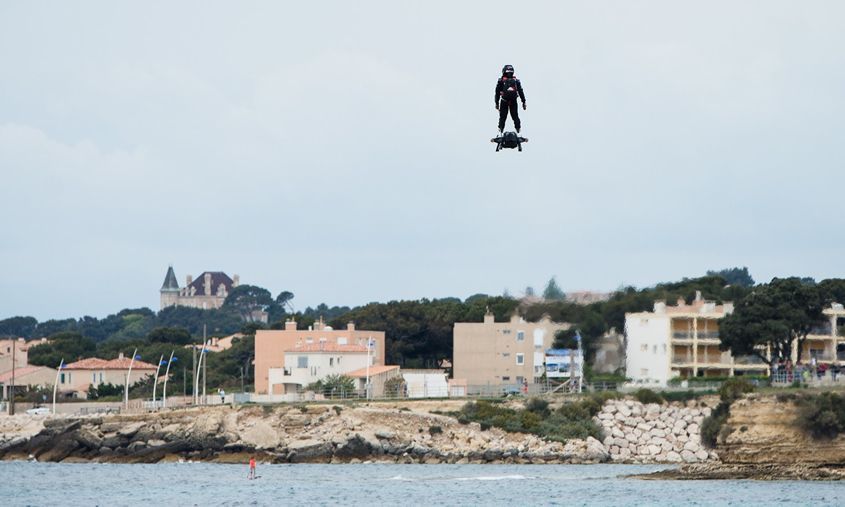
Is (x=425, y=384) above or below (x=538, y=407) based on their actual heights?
above

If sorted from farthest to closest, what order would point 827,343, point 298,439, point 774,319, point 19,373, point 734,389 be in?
point 19,373 → point 827,343 → point 774,319 → point 298,439 → point 734,389

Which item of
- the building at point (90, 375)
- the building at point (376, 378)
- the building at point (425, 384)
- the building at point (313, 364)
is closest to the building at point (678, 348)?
the building at point (425, 384)

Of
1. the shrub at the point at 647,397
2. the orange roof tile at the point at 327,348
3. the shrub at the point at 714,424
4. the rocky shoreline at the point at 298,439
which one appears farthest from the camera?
the orange roof tile at the point at 327,348

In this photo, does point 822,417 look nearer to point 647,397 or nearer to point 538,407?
point 647,397

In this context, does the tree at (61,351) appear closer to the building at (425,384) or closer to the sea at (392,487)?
the building at (425,384)

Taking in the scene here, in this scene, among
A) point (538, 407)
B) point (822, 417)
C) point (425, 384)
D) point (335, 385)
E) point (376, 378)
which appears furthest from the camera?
point (335, 385)

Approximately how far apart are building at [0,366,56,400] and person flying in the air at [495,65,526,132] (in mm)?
110689

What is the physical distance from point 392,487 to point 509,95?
43.3m

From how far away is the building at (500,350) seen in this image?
130m

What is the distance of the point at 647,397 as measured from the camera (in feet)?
355

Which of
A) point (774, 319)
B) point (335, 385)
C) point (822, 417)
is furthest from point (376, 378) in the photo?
point (822, 417)

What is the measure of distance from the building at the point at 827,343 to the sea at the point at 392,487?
28.1 meters

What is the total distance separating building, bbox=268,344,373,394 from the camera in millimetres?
127875

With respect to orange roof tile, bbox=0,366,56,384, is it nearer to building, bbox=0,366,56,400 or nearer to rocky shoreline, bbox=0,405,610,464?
building, bbox=0,366,56,400
